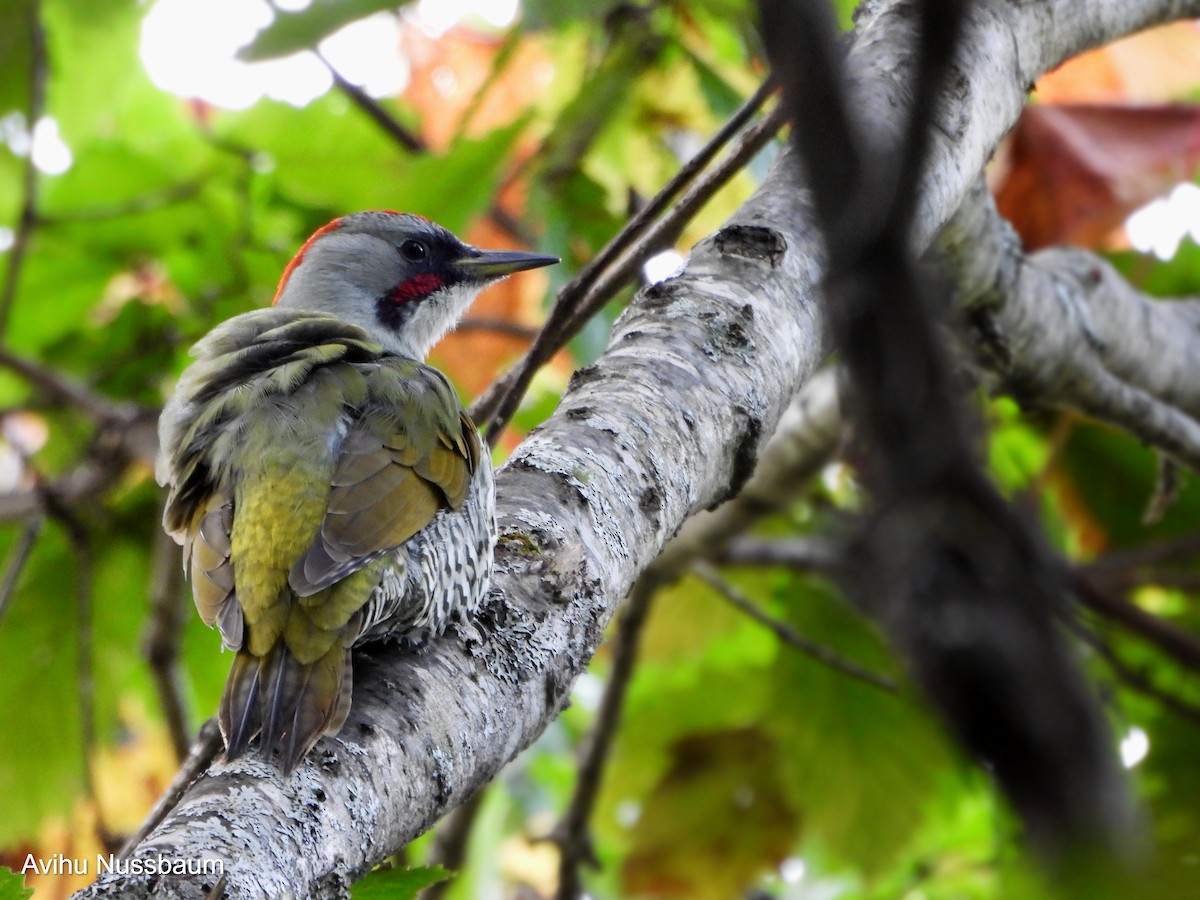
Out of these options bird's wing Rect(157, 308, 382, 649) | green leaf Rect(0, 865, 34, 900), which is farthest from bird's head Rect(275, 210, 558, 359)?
green leaf Rect(0, 865, 34, 900)

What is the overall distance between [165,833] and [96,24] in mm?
3972

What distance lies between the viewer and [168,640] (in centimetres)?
393

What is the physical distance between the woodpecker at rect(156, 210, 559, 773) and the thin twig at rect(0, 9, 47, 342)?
5.90 feet

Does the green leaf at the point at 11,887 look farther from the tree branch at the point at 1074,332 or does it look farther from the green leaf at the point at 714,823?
the green leaf at the point at 714,823

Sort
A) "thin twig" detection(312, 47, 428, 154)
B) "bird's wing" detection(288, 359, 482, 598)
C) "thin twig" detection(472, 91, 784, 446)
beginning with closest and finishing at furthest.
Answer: "bird's wing" detection(288, 359, 482, 598), "thin twig" detection(472, 91, 784, 446), "thin twig" detection(312, 47, 428, 154)

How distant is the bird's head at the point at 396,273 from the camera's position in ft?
14.2

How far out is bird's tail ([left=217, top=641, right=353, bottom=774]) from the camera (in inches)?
73.9

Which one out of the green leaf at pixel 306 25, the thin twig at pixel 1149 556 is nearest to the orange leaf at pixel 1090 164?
the thin twig at pixel 1149 556

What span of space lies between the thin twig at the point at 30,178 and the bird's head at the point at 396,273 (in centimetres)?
109

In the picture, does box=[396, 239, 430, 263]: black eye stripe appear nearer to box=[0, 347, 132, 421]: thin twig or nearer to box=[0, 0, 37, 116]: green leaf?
box=[0, 347, 132, 421]: thin twig

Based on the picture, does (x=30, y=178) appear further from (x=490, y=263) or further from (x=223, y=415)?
(x=223, y=415)

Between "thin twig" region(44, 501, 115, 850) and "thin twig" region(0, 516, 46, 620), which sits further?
"thin twig" region(44, 501, 115, 850)

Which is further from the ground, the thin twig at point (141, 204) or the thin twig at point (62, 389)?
the thin twig at point (141, 204)

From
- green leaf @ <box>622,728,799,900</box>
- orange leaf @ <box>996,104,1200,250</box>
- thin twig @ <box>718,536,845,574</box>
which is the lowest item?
green leaf @ <box>622,728,799,900</box>
